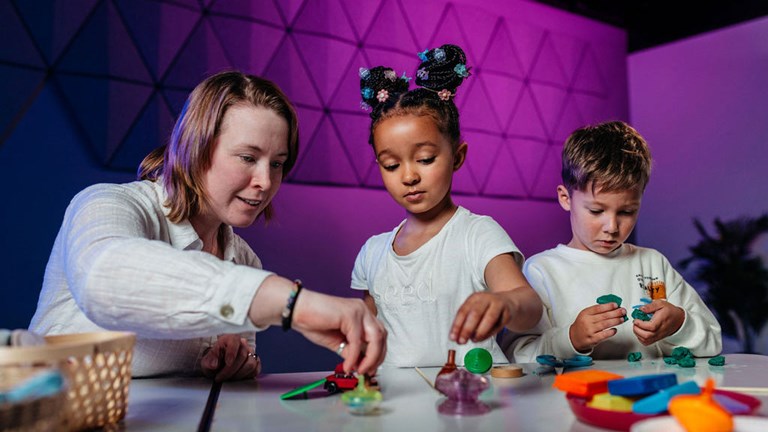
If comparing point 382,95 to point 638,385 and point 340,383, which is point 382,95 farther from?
point 638,385

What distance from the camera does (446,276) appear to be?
1.48 m

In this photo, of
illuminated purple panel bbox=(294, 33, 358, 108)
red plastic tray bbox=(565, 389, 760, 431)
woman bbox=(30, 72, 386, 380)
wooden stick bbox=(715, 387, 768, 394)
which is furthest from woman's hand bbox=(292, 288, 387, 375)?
illuminated purple panel bbox=(294, 33, 358, 108)

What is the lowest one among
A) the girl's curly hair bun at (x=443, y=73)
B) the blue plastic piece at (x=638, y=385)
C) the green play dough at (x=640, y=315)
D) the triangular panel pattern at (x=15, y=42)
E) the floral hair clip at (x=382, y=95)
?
the blue plastic piece at (x=638, y=385)

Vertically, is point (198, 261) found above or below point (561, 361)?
above

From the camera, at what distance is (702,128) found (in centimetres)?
432

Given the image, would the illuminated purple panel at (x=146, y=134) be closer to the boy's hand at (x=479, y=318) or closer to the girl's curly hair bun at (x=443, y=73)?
the girl's curly hair bun at (x=443, y=73)

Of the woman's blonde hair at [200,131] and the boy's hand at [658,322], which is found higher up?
the woman's blonde hair at [200,131]

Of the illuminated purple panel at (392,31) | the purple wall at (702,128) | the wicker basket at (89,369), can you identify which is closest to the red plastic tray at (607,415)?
the wicker basket at (89,369)

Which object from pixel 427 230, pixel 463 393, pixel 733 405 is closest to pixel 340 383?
pixel 463 393

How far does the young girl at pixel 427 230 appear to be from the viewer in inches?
56.7

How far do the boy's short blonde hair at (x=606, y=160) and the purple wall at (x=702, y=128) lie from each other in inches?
113

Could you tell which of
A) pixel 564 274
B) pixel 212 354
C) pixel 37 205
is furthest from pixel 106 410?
pixel 37 205

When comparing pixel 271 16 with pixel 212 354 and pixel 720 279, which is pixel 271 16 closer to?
pixel 212 354

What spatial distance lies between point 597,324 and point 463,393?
1.98ft
